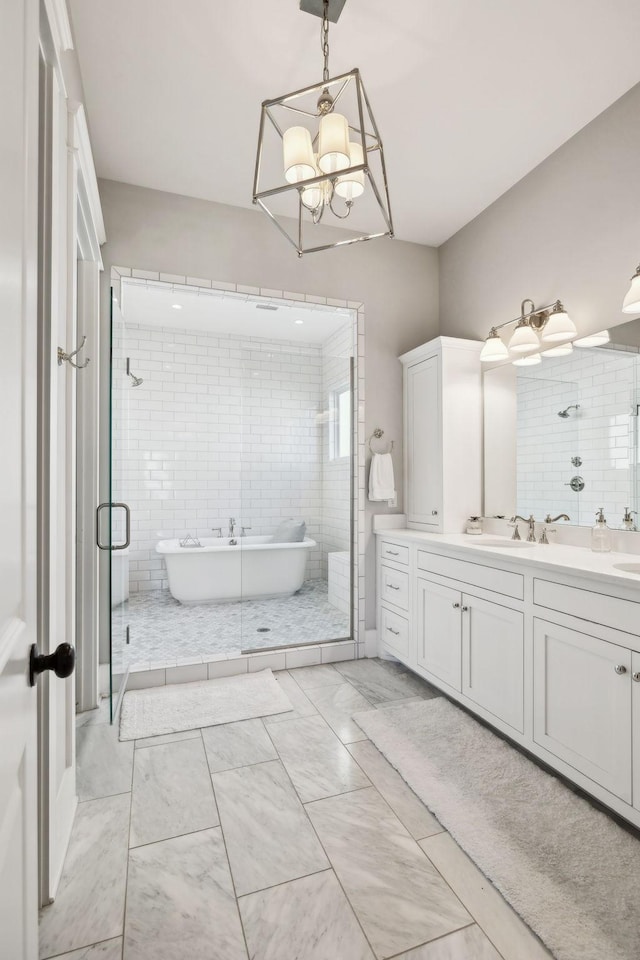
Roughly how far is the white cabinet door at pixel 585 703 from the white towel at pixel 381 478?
144 centimetres

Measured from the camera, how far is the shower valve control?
2.45 metres

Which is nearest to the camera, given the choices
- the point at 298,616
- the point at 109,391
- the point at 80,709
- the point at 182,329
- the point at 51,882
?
the point at 51,882

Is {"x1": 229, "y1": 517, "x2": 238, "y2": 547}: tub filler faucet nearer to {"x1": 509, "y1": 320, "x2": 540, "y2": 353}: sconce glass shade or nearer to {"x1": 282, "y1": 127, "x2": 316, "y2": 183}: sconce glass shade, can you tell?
{"x1": 509, "y1": 320, "x2": 540, "y2": 353}: sconce glass shade

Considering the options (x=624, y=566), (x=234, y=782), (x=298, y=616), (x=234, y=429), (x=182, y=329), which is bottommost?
(x=234, y=782)

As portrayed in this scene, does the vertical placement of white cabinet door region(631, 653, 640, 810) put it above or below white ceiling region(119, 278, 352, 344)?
below

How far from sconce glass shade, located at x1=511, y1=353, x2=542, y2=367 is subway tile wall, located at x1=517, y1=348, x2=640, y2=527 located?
0.10 feet

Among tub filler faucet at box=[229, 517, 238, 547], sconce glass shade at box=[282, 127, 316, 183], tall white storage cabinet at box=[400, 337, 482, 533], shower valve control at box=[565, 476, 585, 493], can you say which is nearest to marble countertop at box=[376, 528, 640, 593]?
tall white storage cabinet at box=[400, 337, 482, 533]

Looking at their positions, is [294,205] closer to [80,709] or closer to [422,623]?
[422,623]

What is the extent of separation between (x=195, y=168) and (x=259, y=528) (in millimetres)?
2175

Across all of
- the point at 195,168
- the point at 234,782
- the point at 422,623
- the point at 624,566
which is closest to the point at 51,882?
the point at 234,782

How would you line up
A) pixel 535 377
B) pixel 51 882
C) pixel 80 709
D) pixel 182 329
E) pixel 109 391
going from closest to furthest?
pixel 51 882 < pixel 109 391 < pixel 80 709 < pixel 535 377 < pixel 182 329

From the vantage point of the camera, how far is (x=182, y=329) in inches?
207

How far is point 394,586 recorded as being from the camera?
10.2ft

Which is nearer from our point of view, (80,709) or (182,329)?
(80,709)
